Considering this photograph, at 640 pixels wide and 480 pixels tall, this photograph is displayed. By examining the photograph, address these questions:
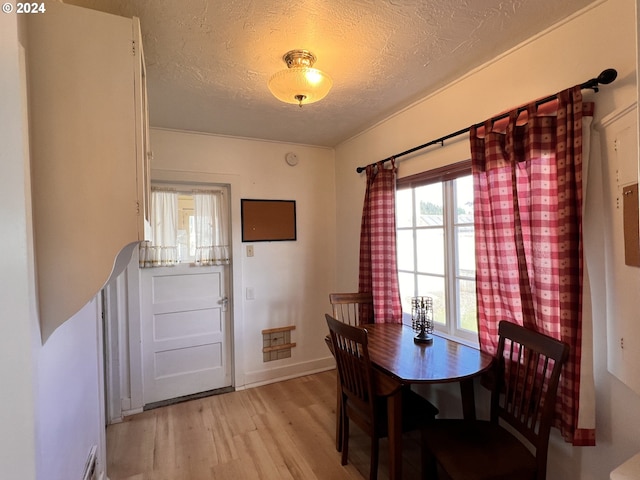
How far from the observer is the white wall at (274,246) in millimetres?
2969

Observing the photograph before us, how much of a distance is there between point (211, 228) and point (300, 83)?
1860 millimetres

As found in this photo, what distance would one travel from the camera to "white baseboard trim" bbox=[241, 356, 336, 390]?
316cm

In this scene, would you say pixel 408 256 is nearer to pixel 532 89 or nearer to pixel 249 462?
pixel 532 89

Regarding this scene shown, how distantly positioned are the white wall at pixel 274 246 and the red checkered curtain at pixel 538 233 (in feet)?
6.27

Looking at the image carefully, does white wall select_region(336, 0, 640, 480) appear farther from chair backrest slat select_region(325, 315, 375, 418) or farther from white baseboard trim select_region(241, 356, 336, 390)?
white baseboard trim select_region(241, 356, 336, 390)

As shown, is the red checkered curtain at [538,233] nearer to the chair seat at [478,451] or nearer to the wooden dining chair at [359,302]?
the chair seat at [478,451]

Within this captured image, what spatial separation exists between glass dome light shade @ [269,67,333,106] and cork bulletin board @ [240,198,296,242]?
1556 millimetres

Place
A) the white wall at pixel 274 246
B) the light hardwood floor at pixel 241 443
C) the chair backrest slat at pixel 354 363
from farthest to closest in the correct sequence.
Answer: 1. the white wall at pixel 274 246
2. the light hardwood floor at pixel 241 443
3. the chair backrest slat at pixel 354 363

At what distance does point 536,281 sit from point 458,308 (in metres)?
0.76

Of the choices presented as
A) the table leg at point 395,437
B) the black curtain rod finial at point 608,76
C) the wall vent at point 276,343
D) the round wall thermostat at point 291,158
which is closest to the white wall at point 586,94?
the black curtain rod finial at point 608,76

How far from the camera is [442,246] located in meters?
2.32

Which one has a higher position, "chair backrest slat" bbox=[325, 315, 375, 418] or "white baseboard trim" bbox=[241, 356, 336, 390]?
"chair backrest slat" bbox=[325, 315, 375, 418]

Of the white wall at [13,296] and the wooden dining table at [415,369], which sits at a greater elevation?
the white wall at [13,296]

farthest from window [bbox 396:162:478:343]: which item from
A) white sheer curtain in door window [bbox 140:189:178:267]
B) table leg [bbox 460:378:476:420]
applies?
white sheer curtain in door window [bbox 140:189:178:267]
